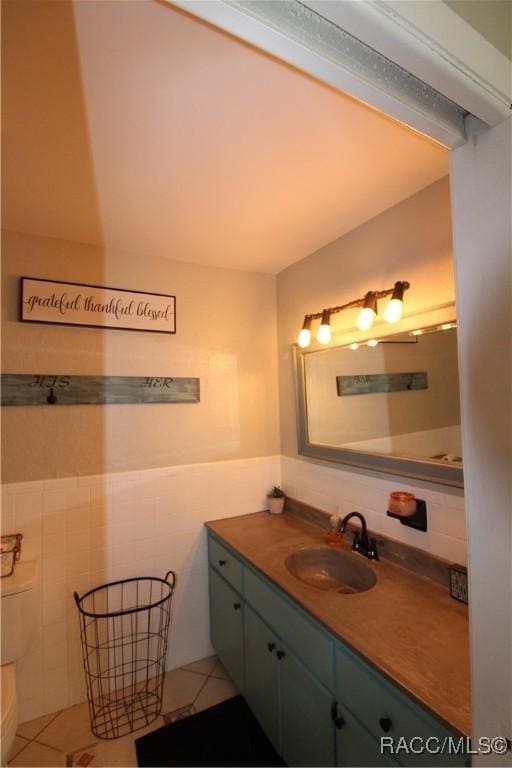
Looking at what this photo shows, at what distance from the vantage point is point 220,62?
87 centimetres

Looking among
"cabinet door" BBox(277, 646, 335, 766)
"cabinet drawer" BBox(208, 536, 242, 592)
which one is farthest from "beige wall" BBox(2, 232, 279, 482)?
"cabinet door" BBox(277, 646, 335, 766)

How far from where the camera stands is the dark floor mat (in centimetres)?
145

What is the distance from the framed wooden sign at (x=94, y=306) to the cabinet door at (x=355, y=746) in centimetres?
184

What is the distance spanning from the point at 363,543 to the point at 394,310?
1.07 meters

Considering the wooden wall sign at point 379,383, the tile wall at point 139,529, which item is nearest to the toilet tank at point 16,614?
the tile wall at point 139,529

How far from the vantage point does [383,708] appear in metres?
0.95

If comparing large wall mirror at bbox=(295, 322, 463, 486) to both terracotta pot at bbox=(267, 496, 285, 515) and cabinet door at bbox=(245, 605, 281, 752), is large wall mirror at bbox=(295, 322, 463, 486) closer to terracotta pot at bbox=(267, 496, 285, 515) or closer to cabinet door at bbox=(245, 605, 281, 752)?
terracotta pot at bbox=(267, 496, 285, 515)

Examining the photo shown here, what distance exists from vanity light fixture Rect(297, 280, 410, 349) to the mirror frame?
0.17 m

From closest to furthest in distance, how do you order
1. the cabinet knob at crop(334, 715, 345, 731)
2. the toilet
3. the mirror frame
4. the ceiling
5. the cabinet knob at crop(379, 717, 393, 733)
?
the ceiling
the cabinet knob at crop(379, 717, 393, 733)
the cabinet knob at crop(334, 715, 345, 731)
the mirror frame
the toilet

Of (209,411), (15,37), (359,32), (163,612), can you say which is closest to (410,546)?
(209,411)

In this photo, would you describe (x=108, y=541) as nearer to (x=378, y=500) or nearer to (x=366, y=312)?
(x=378, y=500)

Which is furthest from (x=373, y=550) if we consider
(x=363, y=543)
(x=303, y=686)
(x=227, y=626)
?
(x=227, y=626)

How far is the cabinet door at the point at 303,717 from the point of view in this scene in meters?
1.15

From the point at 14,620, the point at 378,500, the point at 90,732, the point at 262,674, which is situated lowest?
the point at 90,732
